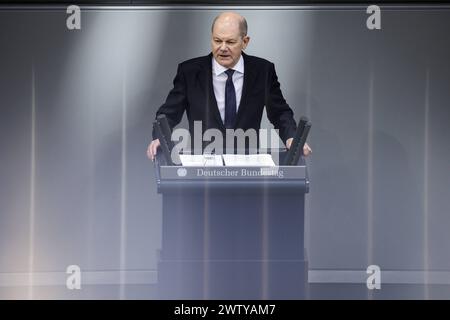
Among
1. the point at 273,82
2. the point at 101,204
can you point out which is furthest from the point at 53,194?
the point at 273,82

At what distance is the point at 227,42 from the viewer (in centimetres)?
494

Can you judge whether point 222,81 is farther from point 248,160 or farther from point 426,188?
point 426,188

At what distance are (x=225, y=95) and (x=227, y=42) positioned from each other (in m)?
0.35

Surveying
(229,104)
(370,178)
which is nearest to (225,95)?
(229,104)

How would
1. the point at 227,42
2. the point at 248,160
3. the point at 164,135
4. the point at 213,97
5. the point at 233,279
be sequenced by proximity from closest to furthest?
the point at 164,135, the point at 233,279, the point at 248,160, the point at 227,42, the point at 213,97

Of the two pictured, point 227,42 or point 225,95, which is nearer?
point 227,42

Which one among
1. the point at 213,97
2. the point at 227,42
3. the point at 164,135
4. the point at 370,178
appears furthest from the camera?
the point at 370,178

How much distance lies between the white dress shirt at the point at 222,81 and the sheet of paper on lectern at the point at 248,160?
0.77 m

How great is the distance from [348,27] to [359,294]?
1522mm

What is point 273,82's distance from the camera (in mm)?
5398

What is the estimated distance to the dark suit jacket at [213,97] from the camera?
5.18 meters

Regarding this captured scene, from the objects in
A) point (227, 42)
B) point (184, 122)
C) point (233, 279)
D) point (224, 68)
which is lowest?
point (233, 279)

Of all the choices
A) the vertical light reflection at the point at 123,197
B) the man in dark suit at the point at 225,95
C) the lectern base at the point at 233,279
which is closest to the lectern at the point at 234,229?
the lectern base at the point at 233,279

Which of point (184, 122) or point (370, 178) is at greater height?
point (184, 122)
